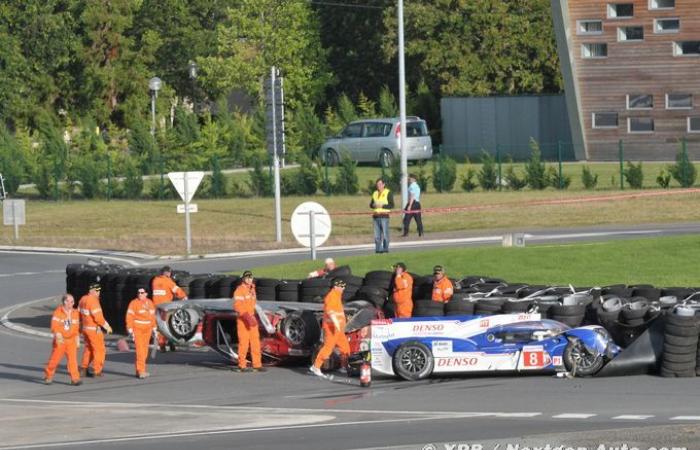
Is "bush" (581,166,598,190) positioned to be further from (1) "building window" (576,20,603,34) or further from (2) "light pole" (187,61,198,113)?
(2) "light pole" (187,61,198,113)

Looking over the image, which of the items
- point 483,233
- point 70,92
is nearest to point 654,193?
point 483,233

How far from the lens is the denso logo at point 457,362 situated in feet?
64.9

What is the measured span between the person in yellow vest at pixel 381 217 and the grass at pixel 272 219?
5.92 meters

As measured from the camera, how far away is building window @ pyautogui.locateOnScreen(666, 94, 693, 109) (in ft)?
186

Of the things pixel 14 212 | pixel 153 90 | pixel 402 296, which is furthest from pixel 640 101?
pixel 402 296

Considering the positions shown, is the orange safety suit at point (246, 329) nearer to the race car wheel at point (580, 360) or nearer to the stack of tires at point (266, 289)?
the stack of tires at point (266, 289)

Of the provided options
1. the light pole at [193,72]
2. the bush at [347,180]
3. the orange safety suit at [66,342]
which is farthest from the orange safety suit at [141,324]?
the light pole at [193,72]

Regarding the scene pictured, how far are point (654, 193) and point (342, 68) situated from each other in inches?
1384

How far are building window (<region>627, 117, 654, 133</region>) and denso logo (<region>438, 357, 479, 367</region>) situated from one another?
3923 centimetres

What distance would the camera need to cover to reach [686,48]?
56.7 m

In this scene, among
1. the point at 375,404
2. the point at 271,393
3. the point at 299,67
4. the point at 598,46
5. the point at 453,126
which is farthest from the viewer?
the point at 299,67

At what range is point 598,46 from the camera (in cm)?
5803

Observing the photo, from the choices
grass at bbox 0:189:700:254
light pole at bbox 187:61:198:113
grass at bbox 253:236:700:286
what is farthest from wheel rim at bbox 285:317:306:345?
light pole at bbox 187:61:198:113

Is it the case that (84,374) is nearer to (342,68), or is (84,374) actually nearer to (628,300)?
(628,300)
